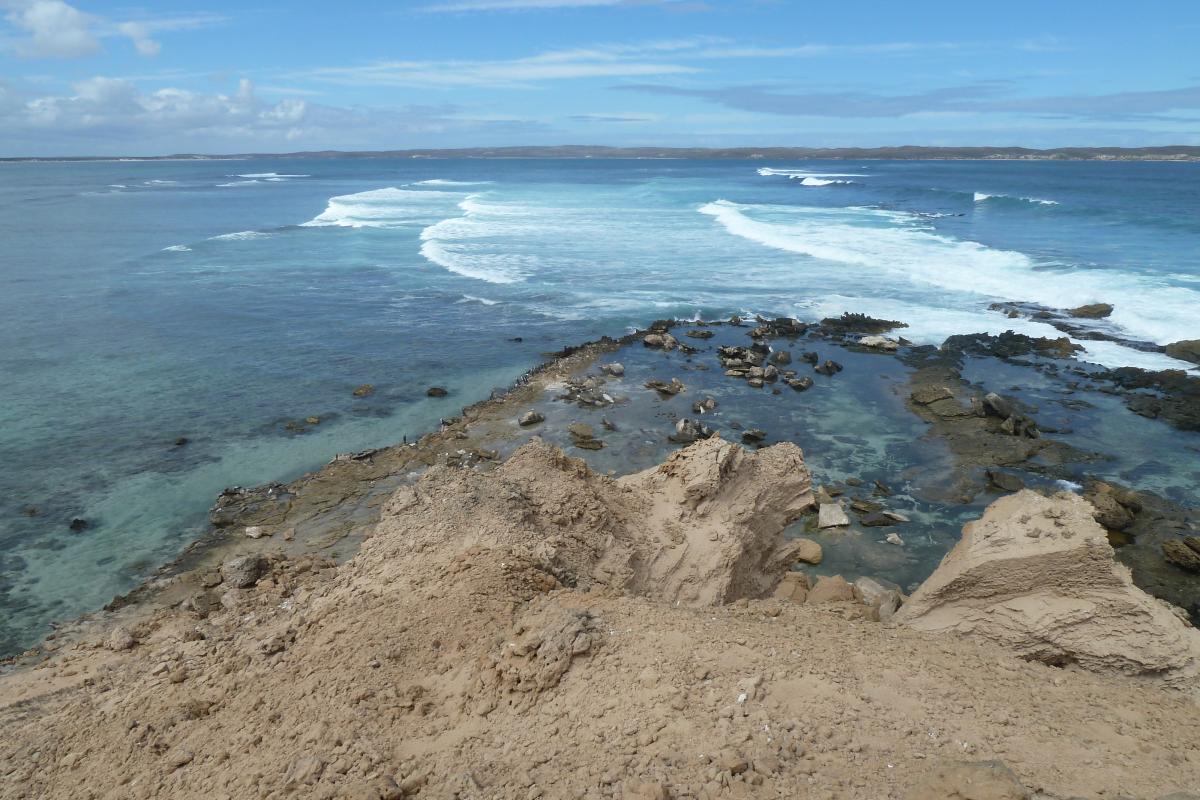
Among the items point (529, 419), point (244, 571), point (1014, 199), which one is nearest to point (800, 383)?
point (529, 419)

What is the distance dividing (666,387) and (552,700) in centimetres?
A: 1555

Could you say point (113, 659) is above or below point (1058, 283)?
below

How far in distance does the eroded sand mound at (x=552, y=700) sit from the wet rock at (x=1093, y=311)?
24893 mm

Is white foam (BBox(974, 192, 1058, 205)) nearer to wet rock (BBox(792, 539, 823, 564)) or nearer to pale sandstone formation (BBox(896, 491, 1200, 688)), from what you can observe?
wet rock (BBox(792, 539, 823, 564))

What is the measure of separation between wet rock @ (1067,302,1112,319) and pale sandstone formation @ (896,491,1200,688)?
2332 centimetres

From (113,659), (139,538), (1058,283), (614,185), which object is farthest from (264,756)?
(614,185)

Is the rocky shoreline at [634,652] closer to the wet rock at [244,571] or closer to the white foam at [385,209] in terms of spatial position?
the wet rock at [244,571]

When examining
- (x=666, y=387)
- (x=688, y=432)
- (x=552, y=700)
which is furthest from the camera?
(x=666, y=387)

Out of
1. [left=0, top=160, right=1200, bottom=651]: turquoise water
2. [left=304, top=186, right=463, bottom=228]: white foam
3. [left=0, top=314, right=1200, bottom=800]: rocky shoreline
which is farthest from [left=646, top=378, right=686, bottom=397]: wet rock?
[left=304, top=186, right=463, bottom=228]: white foam

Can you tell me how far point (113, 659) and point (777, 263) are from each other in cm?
3633

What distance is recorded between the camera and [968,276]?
3631 centimetres

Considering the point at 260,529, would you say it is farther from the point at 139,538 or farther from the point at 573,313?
the point at 573,313

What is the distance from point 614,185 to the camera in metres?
104

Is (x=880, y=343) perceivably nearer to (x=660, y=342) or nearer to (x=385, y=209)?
(x=660, y=342)
